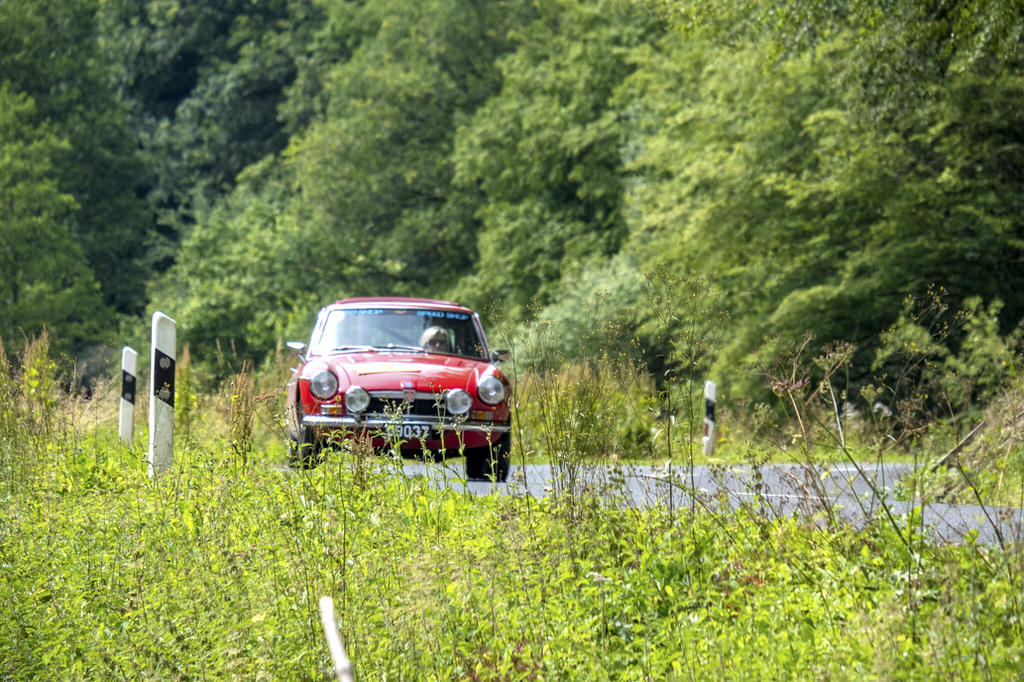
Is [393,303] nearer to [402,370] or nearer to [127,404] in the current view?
[402,370]

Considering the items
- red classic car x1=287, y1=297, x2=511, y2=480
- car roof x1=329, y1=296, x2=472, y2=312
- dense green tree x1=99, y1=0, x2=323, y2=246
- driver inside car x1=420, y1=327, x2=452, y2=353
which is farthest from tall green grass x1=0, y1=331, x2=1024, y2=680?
dense green tree x1=99, y1=0, x2=323, y2=246

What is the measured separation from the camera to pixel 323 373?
33.4 ft

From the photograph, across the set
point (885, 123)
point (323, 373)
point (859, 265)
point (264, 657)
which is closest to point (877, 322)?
point (859, 265)

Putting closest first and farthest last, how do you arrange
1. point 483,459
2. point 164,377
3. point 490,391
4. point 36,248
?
point 164,377 < point 490,391 < point 483,459 < point 36,248

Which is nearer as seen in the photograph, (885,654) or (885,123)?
(885,654)

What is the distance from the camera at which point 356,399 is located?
397 inches

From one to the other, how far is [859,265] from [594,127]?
43.7 ft

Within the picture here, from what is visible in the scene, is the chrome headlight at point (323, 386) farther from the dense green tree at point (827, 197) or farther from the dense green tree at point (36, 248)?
→ the dense green tree at point (36, 248)

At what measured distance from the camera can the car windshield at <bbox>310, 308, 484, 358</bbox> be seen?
1152cm

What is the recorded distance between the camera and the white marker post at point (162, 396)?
8344 mm

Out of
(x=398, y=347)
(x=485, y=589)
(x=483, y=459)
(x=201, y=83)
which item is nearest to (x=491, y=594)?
(x=485, y=589)

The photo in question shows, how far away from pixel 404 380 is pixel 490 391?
0.68 metres

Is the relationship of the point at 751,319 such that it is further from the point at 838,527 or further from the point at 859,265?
the point at 838,527

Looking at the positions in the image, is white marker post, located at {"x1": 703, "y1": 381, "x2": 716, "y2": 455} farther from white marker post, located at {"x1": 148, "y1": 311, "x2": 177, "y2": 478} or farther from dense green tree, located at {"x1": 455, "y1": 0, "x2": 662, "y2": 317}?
dense green tree, located at {"x1": 455, "y1": 0, "x2": 662, "y2": 317}
